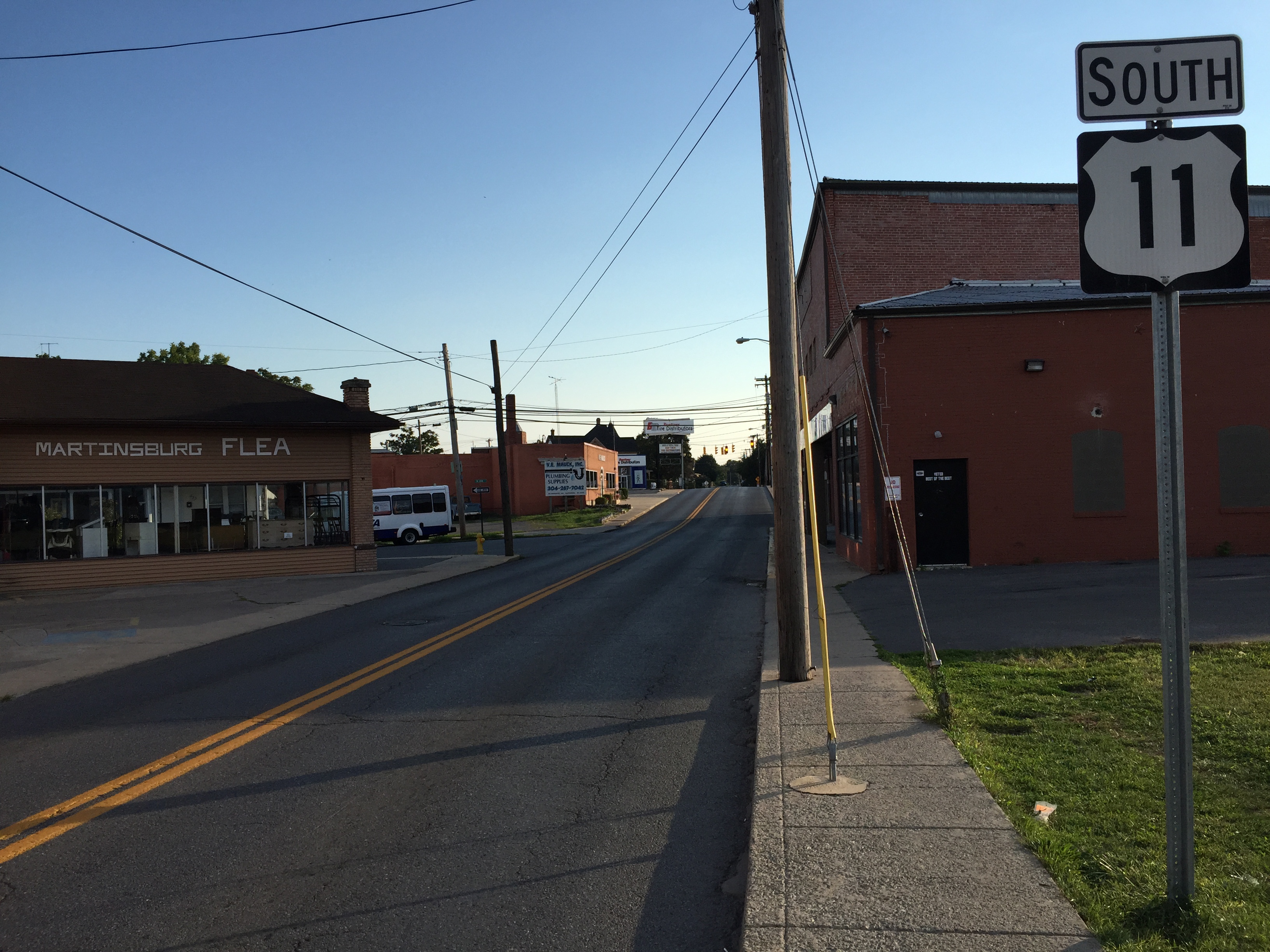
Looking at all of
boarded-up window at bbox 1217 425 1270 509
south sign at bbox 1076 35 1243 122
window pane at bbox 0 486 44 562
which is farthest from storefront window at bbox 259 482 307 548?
south sign at bbox 1076 35 1243 122

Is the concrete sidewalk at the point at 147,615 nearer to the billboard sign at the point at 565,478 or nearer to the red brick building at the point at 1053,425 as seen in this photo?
the red brick building at the point at 1053,425

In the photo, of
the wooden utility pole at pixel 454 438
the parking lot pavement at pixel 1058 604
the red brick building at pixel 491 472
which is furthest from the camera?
the red brick building at pixel 491 472

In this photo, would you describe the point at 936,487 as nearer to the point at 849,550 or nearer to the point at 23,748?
the point at 849,550

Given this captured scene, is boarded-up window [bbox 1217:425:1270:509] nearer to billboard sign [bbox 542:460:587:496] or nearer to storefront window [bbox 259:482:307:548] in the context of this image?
storefront window [bbox 259:482:307:548]

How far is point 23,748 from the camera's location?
7.68m

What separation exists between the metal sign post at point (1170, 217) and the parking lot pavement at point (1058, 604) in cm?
695

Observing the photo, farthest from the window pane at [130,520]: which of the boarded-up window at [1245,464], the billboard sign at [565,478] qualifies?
the billboard sign at [565,478]

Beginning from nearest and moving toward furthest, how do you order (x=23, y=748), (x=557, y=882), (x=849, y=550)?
(x=557, y=882) → (x=23, y=748) → (x=849, y=550)

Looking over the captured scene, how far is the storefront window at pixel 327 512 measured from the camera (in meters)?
27.8

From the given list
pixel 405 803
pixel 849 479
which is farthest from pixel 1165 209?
pixel 849 479

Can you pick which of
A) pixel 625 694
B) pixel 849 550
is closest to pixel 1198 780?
pixel 625 694

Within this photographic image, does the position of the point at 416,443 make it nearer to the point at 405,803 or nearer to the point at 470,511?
the point at 470,511

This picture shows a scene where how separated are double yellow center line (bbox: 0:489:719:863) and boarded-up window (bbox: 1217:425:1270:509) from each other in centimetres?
1608

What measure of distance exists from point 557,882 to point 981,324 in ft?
57.9
